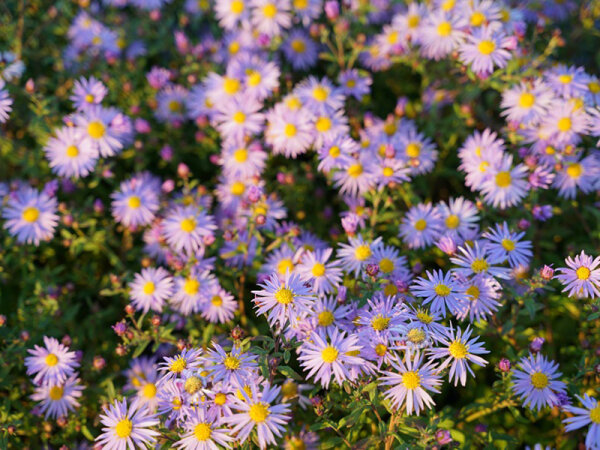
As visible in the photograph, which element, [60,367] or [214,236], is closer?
[60,367]

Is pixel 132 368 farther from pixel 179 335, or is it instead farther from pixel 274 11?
pixel 274 11

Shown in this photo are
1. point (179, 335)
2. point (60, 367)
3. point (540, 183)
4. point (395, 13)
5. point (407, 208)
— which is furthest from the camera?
point (395, 13)

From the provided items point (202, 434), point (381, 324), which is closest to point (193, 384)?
point (202, 434)

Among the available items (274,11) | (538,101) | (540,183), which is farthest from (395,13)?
(540,183)

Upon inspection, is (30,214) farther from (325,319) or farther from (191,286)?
(325,319)

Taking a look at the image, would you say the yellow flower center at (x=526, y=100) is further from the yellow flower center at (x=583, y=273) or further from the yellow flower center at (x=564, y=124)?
the yellow flower center at (x=583, y=273)
